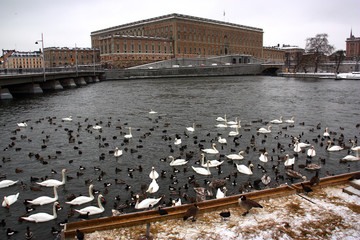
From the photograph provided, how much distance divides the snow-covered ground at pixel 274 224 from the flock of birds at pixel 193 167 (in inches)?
14.4

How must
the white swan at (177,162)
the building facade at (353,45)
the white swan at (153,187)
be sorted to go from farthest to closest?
1. the building facade at (353,45)
2. the white swan at (177,162)
3. the white swan at (153,187)

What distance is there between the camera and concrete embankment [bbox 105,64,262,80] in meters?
86.1

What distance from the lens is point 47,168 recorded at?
15.1 m

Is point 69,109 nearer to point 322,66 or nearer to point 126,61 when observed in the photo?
point 126,61

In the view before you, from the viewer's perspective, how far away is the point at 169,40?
108250 mm

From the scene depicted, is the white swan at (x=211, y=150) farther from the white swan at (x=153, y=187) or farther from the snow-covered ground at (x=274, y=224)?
the snow-covered ground at (x=274, y=224)

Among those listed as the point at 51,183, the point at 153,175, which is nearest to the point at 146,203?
the point at 153,175

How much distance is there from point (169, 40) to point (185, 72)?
21.3m

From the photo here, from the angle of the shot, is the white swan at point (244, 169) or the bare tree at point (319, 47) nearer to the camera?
the white swan at point (244, 169)

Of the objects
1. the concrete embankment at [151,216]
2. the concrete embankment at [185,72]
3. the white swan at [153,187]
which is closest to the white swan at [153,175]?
the white swan at [153,187]

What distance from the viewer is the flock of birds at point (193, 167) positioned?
11.2 m

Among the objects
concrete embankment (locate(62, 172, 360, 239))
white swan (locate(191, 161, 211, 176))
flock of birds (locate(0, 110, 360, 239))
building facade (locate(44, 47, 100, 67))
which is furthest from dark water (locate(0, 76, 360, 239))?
building facade (locate(44, 47, 100, 67))

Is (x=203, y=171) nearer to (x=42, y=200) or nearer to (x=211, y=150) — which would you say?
(x=211, y=150)

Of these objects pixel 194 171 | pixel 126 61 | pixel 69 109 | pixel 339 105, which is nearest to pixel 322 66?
pixel 126 61
